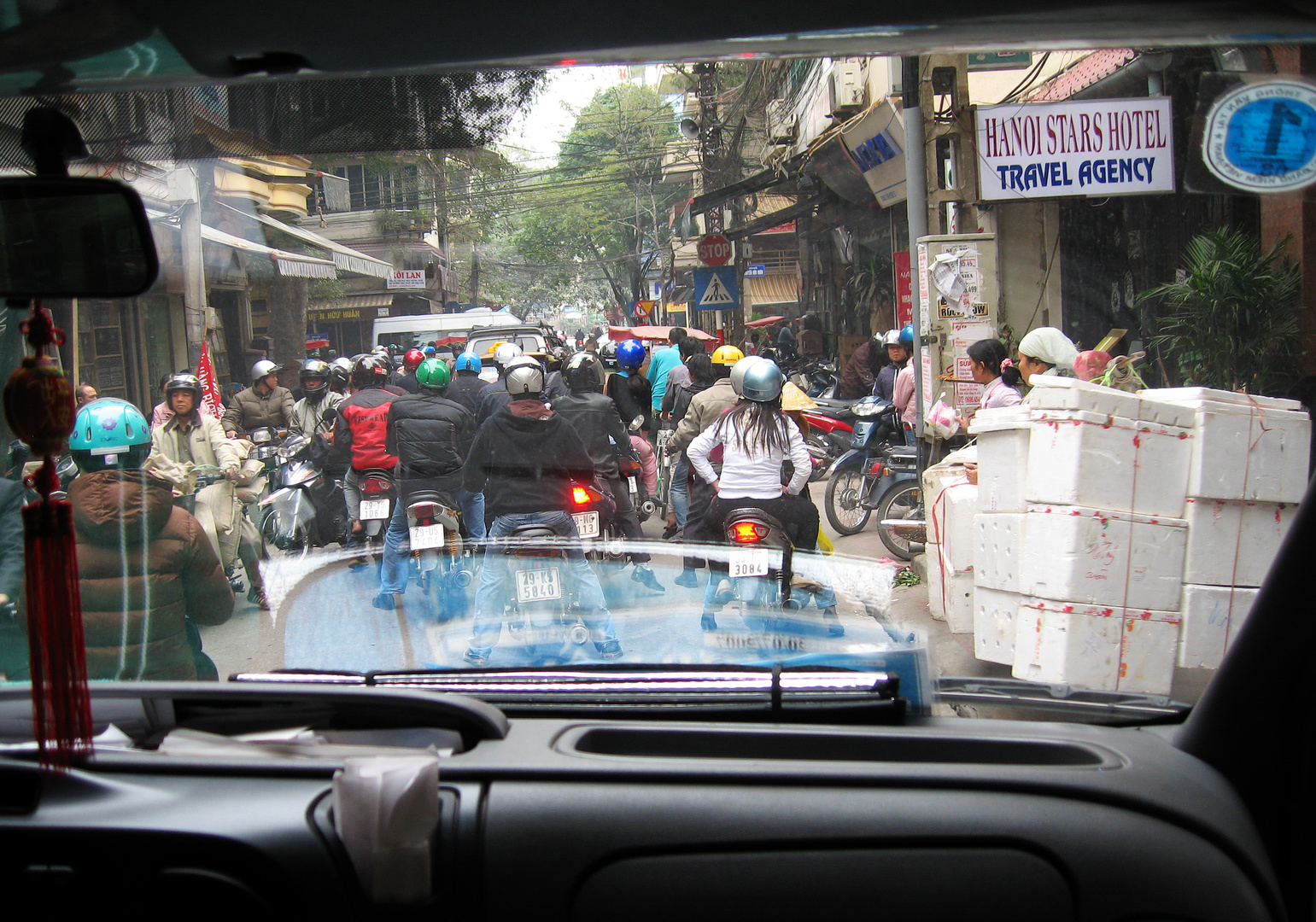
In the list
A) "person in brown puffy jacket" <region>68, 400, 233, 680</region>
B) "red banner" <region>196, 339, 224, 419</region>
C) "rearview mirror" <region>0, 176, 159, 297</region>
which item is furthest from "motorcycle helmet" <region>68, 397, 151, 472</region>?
"rearview mirror" <region>0, 176, 159, 297</region>

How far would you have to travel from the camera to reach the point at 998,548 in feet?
10.8

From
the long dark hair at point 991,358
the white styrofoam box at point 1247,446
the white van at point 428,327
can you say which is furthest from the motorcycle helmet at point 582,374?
the white styrofoam box at point 1247,446

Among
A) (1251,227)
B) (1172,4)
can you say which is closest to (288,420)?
(1251,227)

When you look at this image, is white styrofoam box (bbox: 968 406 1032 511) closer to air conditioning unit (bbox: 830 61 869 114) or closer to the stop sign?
air conditioning unit (bbox: 830 61 869 114)

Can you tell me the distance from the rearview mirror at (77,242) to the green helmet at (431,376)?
19.2 feet

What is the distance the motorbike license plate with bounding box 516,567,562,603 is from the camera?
5043 millimetres

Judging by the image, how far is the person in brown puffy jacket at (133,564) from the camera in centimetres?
306

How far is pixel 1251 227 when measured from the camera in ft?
17.4

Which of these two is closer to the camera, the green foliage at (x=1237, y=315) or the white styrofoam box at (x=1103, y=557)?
the white styrofoam box at (x=1103, y=557)

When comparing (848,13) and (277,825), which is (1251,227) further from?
(277,825)

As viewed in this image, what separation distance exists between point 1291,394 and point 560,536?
358 centimetres

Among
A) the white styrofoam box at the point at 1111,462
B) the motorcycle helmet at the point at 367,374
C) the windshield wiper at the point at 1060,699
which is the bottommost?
the windshield wiper at the point at 1060,699

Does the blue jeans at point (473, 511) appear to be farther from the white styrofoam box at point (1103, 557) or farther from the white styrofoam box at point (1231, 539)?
the white styrofoam box at point (1231, 539)

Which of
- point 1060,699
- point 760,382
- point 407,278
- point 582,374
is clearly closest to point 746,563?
point 760,382
